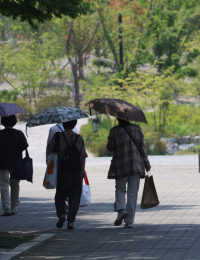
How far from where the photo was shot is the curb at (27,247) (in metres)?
4.78

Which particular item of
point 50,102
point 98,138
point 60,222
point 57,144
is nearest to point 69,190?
point 60,222

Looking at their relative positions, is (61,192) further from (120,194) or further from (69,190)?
(120,194)

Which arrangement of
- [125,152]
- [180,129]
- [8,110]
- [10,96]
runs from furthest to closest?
[10,96] → [180,129] → [8,110] → [125,152]

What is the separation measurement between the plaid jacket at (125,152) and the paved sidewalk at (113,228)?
0.85 m

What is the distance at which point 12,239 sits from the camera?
18.2 ft

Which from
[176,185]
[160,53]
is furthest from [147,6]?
[176,185]

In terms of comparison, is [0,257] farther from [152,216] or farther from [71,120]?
[152,216]

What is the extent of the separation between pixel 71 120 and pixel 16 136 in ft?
4.99

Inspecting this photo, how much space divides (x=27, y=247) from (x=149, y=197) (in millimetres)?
2070

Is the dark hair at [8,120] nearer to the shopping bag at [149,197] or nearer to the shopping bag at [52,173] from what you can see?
the shopping bag at [52,173]

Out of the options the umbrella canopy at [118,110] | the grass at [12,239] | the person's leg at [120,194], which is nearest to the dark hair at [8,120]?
the umbrella canopy at [118,110]

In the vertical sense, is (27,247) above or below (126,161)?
below

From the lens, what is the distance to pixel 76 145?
6.25 meters

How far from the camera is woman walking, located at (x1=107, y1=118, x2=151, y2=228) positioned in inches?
247
